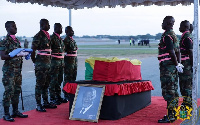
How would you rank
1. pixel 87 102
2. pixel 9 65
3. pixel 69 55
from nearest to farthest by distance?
pixel 9 65
pixel 87 102
pixel 69 55

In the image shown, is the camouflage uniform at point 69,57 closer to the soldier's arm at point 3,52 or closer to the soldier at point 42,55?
the soldier at point 42,55

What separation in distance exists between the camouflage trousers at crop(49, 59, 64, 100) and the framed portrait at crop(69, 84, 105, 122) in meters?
1.46

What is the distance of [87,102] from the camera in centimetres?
689

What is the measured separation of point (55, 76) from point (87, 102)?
183 centimetres

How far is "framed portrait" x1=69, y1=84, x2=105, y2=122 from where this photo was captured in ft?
22.0

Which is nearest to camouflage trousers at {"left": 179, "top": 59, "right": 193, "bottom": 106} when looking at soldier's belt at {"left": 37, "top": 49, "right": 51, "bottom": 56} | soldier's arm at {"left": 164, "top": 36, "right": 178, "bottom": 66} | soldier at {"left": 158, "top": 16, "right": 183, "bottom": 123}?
soldier at {"left": 158, "top": 16, "right": 183, "bottom": 123}

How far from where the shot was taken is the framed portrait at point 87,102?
22.0 ft

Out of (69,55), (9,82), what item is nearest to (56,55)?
(69,55)

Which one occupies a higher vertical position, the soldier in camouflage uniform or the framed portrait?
the soldier in camouflage uniform

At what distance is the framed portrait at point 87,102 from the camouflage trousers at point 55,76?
1.46 m

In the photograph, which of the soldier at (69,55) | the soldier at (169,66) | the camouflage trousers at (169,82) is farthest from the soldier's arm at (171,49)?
the soldier at (69,55)

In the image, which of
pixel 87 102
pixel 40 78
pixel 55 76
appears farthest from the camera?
pixel 55 76

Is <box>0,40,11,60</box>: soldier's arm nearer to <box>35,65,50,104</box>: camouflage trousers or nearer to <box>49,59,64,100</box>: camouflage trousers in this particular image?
<box>35,65,50,104</box>: camouflage trousers

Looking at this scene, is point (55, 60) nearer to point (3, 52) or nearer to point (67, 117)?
point (67, 117)
